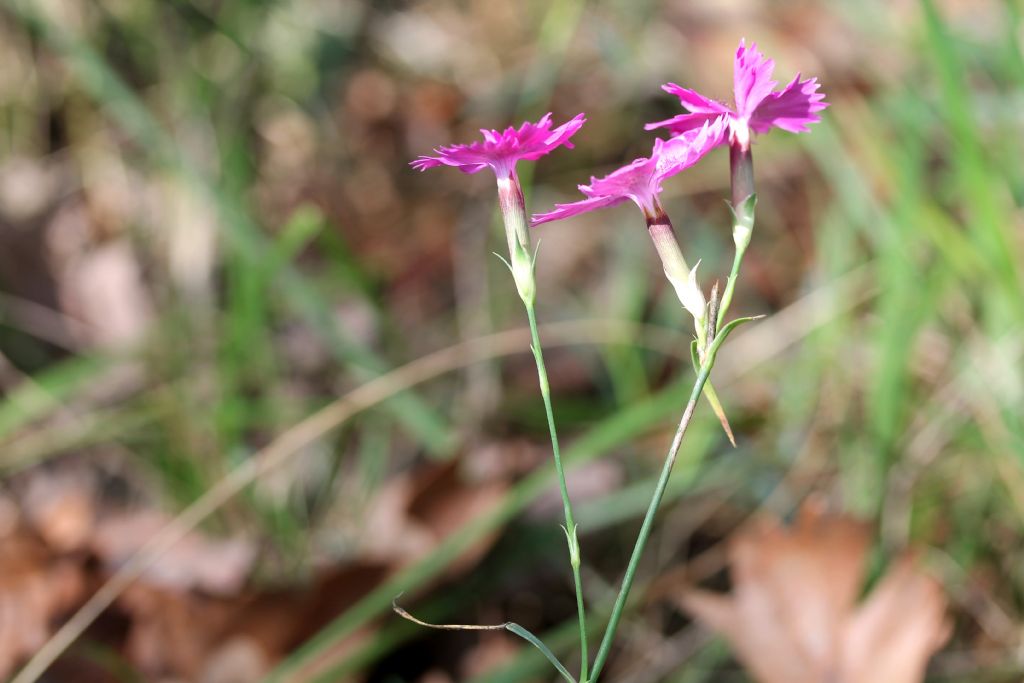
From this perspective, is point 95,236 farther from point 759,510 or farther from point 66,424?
point 759,510

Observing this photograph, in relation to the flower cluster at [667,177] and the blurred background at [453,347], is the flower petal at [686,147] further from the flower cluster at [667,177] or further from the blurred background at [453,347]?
the blurred background at [453,347]

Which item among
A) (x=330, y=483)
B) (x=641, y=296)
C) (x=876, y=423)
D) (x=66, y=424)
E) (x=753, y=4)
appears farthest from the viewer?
(x=753, y=4)

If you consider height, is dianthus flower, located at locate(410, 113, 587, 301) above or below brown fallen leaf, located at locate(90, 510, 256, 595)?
above

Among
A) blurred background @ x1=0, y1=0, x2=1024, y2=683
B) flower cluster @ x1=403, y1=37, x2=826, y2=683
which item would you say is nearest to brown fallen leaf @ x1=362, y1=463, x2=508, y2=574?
blurred background @ x1=0, y1=0, x2=1024, y2=683

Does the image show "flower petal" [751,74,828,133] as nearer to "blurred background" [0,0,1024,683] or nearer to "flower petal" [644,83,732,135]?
"flower petal" [644,83,732,135]

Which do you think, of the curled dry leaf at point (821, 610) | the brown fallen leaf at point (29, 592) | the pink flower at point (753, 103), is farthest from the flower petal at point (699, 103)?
the brown fallen leaf at point (29, 592)

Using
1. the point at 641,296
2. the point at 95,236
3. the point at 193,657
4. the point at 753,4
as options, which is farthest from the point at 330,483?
the point at 753,4

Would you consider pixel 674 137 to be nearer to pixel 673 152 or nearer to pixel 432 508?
Answer: pixel 673 152
